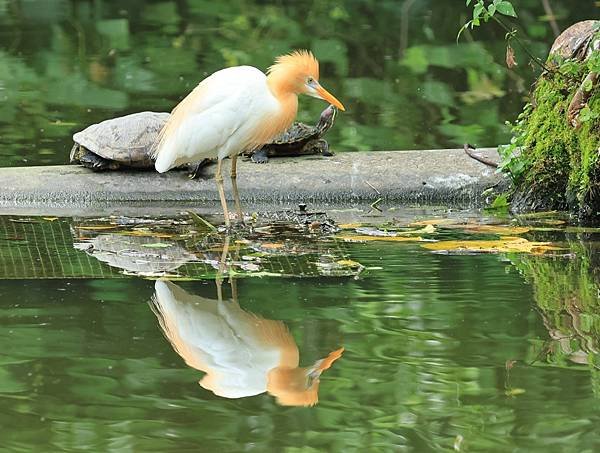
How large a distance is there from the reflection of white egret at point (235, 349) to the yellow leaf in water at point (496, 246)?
4.70 feet

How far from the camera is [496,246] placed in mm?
6332

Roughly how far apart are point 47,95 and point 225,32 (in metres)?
5.01

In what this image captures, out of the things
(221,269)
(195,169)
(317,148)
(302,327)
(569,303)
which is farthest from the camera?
(317,148)

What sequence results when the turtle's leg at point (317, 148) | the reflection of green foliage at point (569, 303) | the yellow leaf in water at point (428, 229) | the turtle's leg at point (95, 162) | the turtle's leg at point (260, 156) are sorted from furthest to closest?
the turtle's leg at point (317, 148)
the turtle's leg at point (260, 156)
the turtle's leg at point (95, 162)
the yellow leaf in water at point (428, 229)
the reflection of green foliage at point (569, 303)

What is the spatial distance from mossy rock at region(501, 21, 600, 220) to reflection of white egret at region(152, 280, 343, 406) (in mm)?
2637

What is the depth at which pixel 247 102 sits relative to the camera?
23.1ft

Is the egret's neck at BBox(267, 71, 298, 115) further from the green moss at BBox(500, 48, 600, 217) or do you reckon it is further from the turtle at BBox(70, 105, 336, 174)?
the green moss at BBox(500, 48, 600, 217)

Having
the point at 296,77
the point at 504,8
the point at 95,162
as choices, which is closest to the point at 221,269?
the point at 296,77

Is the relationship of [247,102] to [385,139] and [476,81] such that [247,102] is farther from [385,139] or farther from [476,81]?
[476,81]

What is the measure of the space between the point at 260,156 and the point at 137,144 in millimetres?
814

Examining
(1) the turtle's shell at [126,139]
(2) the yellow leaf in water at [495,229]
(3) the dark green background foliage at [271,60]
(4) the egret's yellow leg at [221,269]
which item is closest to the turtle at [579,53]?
(2) the yellow leaf in water at [495,229]

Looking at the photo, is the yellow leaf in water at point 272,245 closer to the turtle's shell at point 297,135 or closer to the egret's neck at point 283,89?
the egret's neck at point 283,89

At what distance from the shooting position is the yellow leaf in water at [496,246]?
624 cm

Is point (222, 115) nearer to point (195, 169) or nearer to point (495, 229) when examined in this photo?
point (195, 169)
